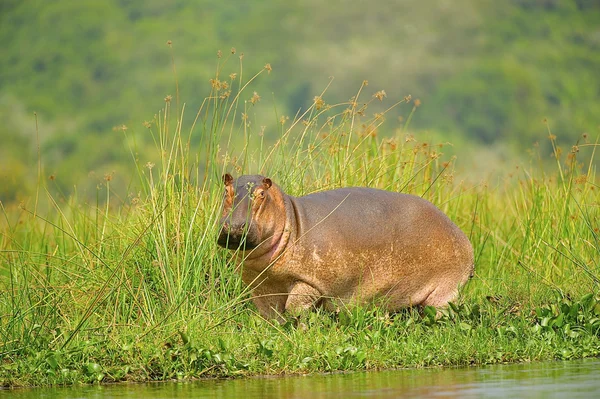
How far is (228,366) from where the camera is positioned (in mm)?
6297

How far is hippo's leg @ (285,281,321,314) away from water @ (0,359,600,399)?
1.09 metres

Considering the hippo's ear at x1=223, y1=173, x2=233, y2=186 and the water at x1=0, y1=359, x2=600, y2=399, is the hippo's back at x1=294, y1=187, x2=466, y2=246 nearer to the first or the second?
the hippo's ear at x1=223, y1=173, x2=233, y2=186

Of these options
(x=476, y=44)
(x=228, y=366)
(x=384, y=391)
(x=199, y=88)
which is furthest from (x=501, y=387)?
(x=476, y=44)

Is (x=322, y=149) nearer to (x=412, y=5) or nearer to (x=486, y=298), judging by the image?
(x=486, y=298)

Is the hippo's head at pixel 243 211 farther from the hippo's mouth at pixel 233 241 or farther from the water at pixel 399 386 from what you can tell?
the water at pixel 399 386

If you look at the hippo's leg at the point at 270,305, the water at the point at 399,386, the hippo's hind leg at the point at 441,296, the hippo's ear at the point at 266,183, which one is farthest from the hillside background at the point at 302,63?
the water at the point at 399,386

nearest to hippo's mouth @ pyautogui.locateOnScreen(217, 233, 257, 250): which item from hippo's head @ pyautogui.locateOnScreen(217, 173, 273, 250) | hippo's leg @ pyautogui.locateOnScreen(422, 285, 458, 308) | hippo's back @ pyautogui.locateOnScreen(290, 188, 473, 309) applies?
hippo's head @ pyautogui.locateOnScreen(217, 173, 273, 250)

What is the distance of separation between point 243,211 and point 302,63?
7687 cm

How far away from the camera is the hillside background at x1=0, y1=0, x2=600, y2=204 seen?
71.3 meters

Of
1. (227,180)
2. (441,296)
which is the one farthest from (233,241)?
(441,296)

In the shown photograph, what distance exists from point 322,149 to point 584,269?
229 cm

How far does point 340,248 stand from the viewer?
24.2ft

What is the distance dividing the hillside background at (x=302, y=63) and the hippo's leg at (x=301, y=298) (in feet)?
172

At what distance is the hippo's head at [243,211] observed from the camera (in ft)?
23.0
